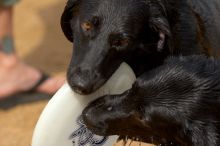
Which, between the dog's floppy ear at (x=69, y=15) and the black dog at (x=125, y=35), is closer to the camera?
the black dog at (x=125, y=35)

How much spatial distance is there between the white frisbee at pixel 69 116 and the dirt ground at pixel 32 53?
3.51ft

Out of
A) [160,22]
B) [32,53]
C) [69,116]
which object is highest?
[160,22]

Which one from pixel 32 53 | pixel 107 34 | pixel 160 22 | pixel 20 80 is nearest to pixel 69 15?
pixel 107 34

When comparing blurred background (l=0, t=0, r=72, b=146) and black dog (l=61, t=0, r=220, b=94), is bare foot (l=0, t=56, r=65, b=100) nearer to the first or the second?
blurred background (l=0, t=0, r=72, b=146)

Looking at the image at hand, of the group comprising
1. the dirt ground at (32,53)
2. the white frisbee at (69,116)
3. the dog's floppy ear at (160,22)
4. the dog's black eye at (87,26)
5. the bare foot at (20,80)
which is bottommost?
the dirt ground at (32,53)

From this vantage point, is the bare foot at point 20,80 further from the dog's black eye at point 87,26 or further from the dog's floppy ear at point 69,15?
the dog's black eye at point 87,26

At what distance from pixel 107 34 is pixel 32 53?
7.74ft

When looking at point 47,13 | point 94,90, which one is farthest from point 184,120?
point 47,13

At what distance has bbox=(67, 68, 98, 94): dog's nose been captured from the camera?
3391 mm

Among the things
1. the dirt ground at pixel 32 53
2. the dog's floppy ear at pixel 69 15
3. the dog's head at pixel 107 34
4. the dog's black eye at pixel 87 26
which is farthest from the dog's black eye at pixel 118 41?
the dirt ground at pixel 32 53

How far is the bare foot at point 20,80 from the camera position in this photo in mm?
5105

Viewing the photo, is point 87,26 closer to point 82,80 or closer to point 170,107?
point 82,80

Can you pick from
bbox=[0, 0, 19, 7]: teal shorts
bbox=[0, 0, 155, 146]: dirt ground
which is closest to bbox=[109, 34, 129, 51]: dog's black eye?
Answer: bbox=[0, 0, 155, 146]: dirt ground

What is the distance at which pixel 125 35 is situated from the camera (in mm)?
3594
